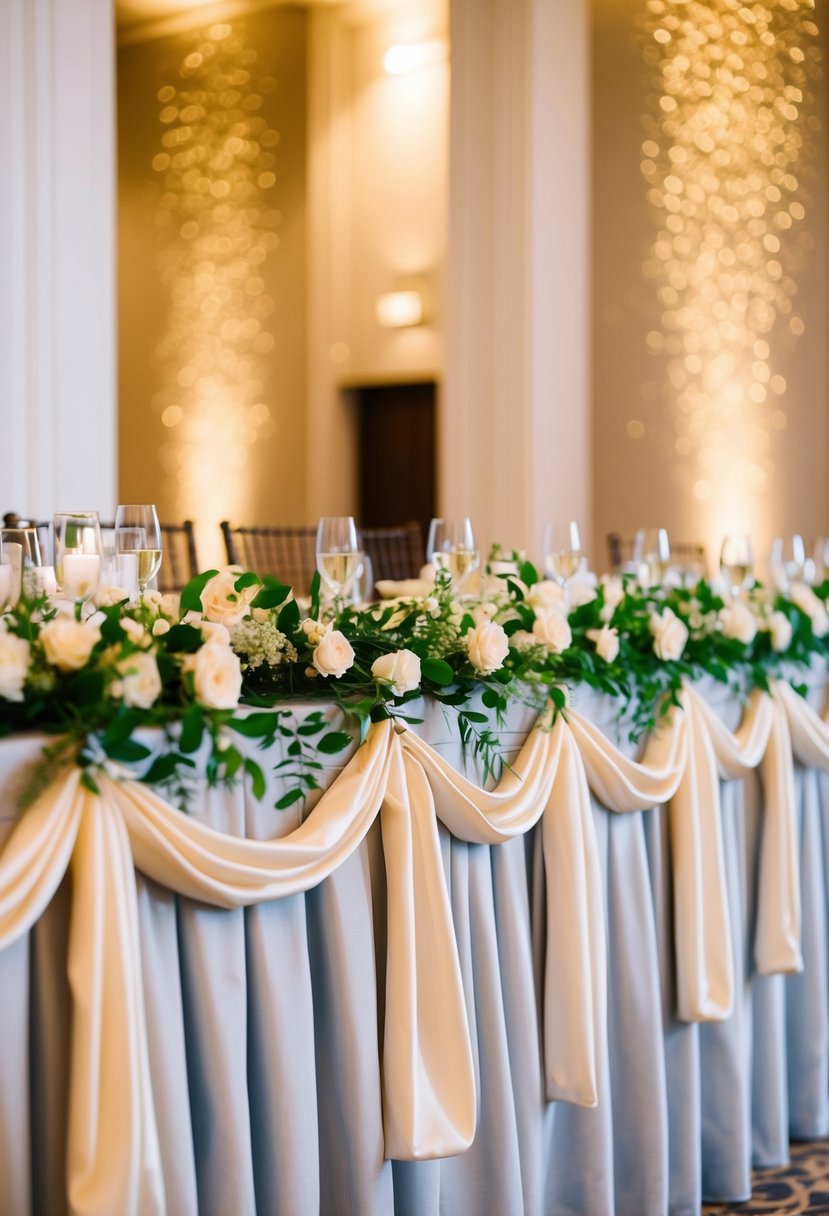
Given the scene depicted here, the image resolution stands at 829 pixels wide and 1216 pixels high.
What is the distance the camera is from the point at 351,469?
9.06 meters

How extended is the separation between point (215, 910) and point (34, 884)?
0.28 meters

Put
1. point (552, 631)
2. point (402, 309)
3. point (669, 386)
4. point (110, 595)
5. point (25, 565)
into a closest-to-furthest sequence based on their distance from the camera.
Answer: point (25, 565)
point (110, 595)
point (552, 631)
point (669, 386)
point (402, 309)

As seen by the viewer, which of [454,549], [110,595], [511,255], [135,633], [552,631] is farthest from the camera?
[511,255]

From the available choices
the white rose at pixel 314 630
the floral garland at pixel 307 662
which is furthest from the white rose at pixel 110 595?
the white rose at pixel 314 630

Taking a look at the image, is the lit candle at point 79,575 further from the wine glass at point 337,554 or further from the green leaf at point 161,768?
the wine glass at point 337,554

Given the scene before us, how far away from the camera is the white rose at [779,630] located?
8.84 ft

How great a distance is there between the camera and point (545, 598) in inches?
83.5

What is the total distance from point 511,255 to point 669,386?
57.9 inches

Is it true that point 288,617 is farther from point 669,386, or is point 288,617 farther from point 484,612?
point 669,386

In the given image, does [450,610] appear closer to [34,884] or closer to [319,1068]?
[319,1068]

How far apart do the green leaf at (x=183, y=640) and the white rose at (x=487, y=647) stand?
0.44 meters

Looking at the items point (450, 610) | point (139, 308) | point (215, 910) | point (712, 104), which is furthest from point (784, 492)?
point (215, 910)

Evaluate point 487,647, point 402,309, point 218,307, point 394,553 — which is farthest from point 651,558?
point 218,307

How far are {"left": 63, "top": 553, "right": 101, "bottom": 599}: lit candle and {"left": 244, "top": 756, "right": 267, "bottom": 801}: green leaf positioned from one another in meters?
0.32
